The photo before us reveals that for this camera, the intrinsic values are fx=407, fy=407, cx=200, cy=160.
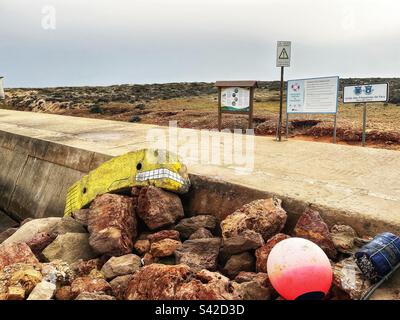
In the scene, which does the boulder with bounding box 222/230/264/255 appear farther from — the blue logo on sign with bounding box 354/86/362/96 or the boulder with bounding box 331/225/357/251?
the blue logo on sign with bounding box 354/86/362/96

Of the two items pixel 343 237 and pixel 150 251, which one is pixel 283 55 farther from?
pixel 150 251

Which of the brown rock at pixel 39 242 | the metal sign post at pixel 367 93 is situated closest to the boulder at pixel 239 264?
the brown rock at pixel 39 242

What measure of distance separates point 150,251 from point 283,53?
5.70 meters

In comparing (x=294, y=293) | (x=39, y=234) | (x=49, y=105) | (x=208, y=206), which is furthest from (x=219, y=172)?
(x=49, y=105)

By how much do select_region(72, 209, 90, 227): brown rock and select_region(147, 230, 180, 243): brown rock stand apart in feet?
3.39

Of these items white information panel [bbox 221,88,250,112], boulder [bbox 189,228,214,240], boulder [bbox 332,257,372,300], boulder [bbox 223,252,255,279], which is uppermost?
white information panel [bbox 221,88,250,112]

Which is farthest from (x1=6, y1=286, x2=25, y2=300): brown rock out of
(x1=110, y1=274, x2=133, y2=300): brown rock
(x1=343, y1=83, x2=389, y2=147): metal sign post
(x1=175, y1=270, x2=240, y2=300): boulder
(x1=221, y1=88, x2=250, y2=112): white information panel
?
(x1=221, y1=88, x2=250, y2=112): white information panel

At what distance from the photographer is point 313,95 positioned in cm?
912

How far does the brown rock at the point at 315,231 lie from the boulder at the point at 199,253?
83 cm

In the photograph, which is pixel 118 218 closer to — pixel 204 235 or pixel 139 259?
pixel 139 259

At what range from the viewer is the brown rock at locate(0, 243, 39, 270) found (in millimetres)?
4223

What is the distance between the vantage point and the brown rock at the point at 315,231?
371 centimetres

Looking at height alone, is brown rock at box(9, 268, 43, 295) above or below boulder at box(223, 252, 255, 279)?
below
